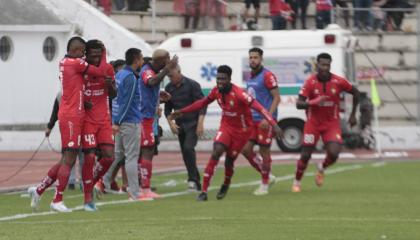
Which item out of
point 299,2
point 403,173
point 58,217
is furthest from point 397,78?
point 58,217

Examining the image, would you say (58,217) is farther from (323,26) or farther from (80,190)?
(323,26)

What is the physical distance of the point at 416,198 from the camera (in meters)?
19.7

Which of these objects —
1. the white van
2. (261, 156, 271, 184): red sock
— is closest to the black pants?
(261, 156, 271, 184): red sock

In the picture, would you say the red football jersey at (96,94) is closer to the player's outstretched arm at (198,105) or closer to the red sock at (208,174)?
the player's outstretched arm at (198,105)

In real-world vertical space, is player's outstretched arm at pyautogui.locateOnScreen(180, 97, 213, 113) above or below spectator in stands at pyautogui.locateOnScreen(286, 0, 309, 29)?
below

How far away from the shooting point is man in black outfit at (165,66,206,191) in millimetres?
22172

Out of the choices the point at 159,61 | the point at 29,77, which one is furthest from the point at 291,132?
the point at 159,61

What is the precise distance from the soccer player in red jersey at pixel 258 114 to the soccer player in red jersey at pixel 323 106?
1.40ft

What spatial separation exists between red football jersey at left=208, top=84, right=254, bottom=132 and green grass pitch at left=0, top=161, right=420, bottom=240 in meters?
1.00

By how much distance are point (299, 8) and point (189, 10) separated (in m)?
2.72

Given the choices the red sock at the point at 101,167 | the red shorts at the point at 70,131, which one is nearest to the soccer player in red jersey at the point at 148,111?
the red sock at the point at 101,167

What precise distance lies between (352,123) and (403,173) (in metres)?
4.58

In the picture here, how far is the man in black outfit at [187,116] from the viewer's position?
72.7 feet

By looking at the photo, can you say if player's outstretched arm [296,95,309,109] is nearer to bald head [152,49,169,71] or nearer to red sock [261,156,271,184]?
red sock [261,156,271,184]
